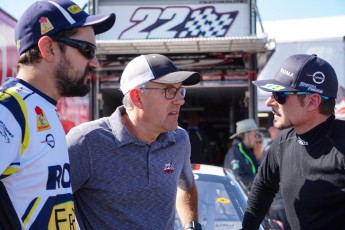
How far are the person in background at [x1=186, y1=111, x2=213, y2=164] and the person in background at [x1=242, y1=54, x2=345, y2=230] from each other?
18.4 ft

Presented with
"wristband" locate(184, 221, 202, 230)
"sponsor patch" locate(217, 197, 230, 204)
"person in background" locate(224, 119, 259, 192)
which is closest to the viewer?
"wristband" locate(184, 221, 202, 230)

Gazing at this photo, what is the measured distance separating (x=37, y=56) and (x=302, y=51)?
372 inches

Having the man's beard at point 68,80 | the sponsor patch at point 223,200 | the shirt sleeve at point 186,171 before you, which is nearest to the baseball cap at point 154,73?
the shirt sleeve at point 186,171

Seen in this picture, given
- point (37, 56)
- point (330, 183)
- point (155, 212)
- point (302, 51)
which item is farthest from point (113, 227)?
point (302, 51)

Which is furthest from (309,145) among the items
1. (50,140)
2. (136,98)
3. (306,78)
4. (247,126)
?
(247,126)

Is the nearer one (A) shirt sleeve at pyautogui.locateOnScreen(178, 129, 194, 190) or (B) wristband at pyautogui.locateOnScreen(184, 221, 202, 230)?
(A) shirt sleeve at pyautogui.locateOnScreen(178, 129, 194, 190)

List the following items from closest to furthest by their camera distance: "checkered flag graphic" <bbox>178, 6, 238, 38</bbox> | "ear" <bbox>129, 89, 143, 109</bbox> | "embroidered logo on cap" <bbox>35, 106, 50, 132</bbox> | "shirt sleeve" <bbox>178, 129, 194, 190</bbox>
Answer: "embroidered logo on cap" <bbox>35, 106, 50, 132</bbox>
"ear" <bbox>129, 89, 143, 109</bbox>
"shirt sleeve" <bbox>178, 129, 194, 190</bbox>
"checkered flag graphic" <bbox>178, 6, 238, 38</bbox>

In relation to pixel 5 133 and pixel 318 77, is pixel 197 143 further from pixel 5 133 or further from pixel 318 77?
pixel 5 133

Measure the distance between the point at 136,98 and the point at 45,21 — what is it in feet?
2.92

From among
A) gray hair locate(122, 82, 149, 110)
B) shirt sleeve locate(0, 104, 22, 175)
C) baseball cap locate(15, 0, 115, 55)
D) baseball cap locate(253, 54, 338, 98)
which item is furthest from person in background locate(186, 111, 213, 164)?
shirt sleeve locate(0, 104, 22, 175)

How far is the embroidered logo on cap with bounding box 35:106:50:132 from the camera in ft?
6.27

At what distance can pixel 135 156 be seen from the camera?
2744 millimetres

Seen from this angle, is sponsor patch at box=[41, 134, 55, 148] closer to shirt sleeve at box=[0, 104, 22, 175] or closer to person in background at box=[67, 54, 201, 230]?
shirt sleeve at box=[0, 104, 22, 175]

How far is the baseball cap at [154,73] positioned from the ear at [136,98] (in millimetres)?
29
